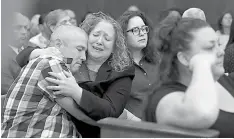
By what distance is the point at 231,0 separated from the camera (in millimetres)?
7367

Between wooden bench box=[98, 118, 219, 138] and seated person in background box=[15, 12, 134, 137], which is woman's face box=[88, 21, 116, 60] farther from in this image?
wooden bench box=[98, 118, 219, 138]

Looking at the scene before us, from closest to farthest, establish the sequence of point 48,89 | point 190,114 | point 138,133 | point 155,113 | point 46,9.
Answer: point 190,114, point 138,133, point 155,113, point 48,89, point 46,9

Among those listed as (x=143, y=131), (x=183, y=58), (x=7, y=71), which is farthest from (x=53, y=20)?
(x=143, y=131)

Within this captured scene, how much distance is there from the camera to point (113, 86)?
2.44 metres

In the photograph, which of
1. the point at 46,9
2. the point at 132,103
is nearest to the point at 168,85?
the point at 132,103

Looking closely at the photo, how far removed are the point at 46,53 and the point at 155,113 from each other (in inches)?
27.3

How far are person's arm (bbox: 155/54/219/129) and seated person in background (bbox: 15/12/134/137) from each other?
0.52 m

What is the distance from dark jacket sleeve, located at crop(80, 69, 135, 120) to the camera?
7.00 feet

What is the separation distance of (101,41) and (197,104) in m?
1.17

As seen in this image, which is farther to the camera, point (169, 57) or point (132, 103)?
point (132, 103)

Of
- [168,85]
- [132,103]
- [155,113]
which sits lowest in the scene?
[132,103]

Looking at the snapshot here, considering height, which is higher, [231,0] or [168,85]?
[231,0]

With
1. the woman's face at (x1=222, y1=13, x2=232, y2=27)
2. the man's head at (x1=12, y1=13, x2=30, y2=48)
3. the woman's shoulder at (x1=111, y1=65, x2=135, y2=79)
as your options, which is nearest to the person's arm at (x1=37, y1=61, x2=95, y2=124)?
the woman's shoulder at (x1=111, y1=65, x2=135, y2=79)

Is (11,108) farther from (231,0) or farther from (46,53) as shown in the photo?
(231,0)
